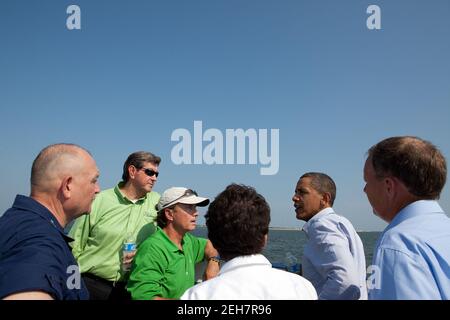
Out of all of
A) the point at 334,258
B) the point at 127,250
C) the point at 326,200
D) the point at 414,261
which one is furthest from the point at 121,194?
the point at 414,261

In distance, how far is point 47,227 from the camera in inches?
76.5

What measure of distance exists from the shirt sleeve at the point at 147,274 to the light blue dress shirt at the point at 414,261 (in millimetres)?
1787

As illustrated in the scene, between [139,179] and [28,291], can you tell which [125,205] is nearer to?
[139,179]

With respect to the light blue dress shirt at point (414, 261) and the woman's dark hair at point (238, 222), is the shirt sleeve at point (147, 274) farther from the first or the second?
the light blue dress shirt at point (414, 261)

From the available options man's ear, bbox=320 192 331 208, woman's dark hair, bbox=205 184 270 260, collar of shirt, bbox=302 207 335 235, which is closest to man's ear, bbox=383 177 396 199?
woman's dark hair, bbox=205 184 270 260

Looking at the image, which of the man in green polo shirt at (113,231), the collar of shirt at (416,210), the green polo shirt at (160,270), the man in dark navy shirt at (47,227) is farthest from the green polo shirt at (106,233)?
the collar of shirt at (416,210)

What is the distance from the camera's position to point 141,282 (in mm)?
2914

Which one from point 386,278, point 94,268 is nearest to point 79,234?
point 94,268

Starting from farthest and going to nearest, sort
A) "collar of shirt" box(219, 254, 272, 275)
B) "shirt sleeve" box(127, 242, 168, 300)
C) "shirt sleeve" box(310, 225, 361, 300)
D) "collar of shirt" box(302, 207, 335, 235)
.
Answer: "collar of shirt" box(302, 207, 335, 235)
"shirt sleeve" box(310, 225, 361, 300)
"shirt sleeve" box(127, 242, 168, 300)
"collar of shirt" box(219, 254, 272, 275)

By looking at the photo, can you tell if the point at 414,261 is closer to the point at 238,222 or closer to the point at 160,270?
the point at 238,222

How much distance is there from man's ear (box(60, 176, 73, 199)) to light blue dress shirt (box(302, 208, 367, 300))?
2168mm

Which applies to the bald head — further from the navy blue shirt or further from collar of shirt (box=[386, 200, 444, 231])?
collar of shirt (box=[386, 200, 444, 231])

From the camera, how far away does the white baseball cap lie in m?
3.48
